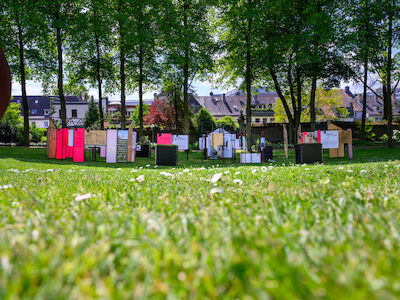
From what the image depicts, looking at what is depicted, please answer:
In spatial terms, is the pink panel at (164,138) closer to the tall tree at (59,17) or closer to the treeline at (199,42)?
the treeline at (199,42)

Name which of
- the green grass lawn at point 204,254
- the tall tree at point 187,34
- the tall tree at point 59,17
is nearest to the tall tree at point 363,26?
the tall tree at point 187,34

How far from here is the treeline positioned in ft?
63.8

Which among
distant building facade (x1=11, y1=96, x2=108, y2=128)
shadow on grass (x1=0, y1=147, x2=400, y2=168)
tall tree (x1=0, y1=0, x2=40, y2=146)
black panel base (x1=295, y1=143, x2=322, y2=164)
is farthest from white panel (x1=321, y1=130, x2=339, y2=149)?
distant building facade (x1=11, y1=96, x2=108, y2=128)

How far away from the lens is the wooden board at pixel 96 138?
45.6ft

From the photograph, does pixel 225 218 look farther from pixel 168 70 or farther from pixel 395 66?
pixel 395 66

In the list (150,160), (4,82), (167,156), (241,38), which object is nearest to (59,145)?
(150,160)

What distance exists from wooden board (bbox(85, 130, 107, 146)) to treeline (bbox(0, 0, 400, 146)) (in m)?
6.09

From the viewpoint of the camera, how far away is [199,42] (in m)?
22.2

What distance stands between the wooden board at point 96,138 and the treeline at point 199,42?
20.0ft

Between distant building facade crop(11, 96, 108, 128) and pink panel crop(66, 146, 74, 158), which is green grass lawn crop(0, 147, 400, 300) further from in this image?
distant building facade crop(11, 96, 108, 128)

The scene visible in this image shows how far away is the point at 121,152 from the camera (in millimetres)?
14219

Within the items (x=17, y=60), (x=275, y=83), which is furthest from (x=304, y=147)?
(x=17, y=60)

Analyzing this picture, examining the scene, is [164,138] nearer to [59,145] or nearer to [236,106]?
[59,145]

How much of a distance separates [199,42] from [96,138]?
40.6ft
